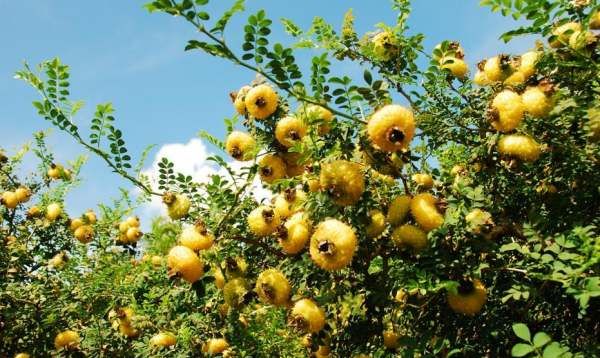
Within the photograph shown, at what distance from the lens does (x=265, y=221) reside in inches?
117

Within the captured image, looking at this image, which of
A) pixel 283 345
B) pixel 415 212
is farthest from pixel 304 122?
pixel 283 345

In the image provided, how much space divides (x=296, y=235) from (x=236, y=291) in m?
0.62

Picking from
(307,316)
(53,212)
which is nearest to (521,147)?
(307,316)

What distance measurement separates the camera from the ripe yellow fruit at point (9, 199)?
7273 millimetres

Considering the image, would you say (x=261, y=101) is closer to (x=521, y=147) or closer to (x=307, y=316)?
(x=307, y=316)

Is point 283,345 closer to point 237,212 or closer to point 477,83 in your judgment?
point 237,212

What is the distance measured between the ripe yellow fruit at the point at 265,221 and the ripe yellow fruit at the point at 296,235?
0.42 feet

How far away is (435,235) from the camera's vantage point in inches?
102

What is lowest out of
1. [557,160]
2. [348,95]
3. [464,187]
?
[464,187]

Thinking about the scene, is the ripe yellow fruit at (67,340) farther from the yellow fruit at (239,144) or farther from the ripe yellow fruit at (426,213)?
the ripe yellow fruit at (426,213)

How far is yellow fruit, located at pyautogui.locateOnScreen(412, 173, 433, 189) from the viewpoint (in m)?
3.09

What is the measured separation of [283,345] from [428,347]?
1.67 m

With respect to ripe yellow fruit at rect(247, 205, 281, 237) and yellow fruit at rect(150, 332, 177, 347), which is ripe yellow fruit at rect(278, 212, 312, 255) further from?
yellow fruit at rect(150, 332, 177, 347)

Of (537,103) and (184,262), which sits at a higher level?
(537,103)
